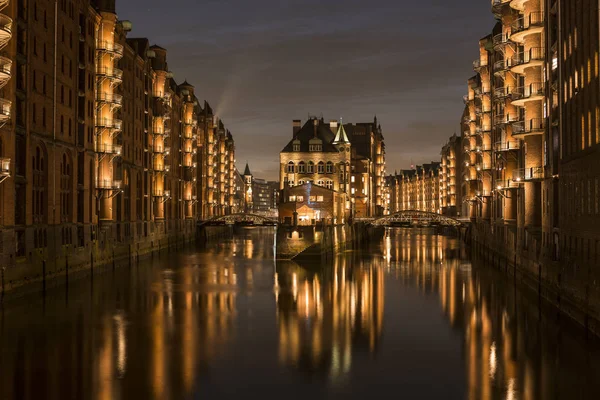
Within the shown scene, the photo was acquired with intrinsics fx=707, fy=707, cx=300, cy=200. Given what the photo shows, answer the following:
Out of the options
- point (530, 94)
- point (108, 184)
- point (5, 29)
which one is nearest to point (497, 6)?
point (530, 94)

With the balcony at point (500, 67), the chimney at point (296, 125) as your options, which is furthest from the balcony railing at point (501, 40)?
the chimney at point (296, 125)

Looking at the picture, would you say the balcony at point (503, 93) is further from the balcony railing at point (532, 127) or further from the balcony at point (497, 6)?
the balcony railing at point (532, 127)

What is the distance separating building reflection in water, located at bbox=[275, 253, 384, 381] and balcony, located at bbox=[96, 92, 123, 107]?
20595 millimetres

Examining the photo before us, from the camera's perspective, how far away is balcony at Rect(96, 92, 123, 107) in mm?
60469

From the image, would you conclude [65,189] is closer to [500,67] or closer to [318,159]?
[500,67]

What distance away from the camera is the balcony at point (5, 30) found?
38.8m

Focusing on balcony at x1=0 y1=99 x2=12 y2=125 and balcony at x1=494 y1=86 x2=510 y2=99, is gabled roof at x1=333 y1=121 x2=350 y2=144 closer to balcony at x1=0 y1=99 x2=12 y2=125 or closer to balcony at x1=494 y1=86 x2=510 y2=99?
balcony at x1=494 y1=86 x2=510 y2=99

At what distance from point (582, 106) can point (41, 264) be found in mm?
33886

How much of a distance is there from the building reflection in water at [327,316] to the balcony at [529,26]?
21392 millimetres

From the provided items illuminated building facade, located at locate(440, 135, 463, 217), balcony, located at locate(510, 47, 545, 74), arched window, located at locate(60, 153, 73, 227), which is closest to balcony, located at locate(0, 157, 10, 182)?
arched window, located at locate(60, 153, 73, 227)

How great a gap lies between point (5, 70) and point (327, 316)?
22511mm

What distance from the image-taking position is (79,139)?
185ft

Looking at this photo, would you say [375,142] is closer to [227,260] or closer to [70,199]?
[227,260]


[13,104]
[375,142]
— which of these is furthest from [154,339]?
[375,142]
